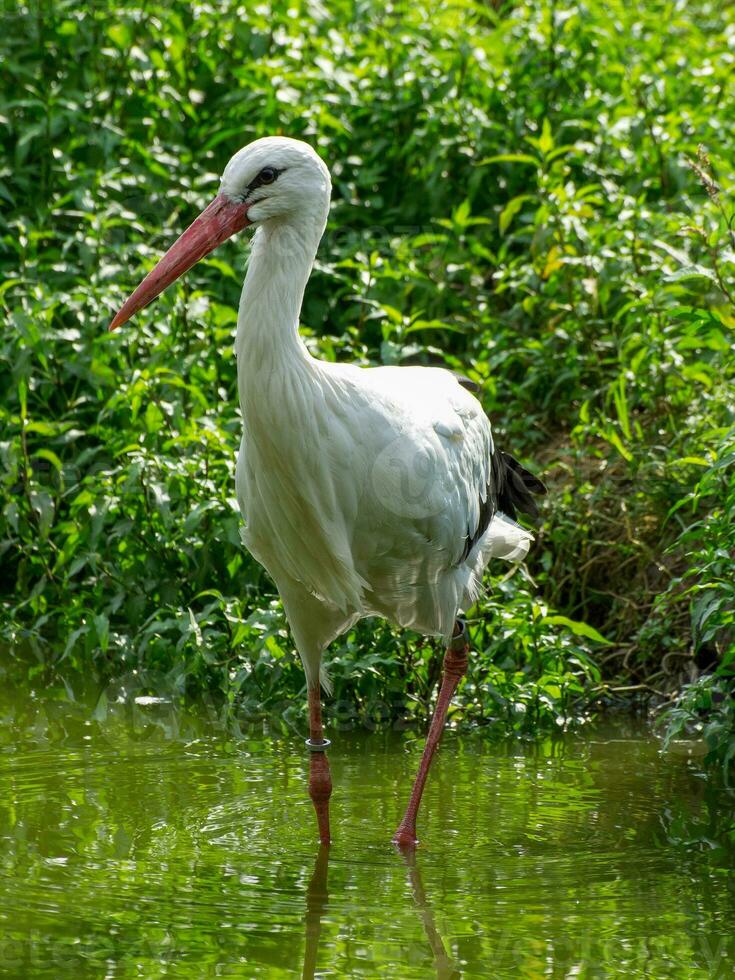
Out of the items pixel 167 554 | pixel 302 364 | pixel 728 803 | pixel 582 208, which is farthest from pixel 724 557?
pixel 582 208

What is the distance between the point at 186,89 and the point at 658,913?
19.1ft

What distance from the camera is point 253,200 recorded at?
3.94 m

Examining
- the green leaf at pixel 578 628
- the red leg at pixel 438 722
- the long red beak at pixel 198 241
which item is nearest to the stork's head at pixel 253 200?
the long red beak at pixel 198 241

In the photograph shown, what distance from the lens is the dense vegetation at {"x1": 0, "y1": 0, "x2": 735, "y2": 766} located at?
566 centimetres

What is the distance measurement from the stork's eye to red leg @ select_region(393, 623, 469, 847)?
1.77m

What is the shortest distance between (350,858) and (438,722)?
2.18 feet

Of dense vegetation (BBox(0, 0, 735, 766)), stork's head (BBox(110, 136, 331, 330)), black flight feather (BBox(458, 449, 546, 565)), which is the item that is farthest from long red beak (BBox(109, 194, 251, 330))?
dense vegetation (BBox(0, 0, 735, 766))

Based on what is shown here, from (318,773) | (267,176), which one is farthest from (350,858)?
(267,176)

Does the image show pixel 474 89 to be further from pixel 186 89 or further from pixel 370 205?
pixel 186 89

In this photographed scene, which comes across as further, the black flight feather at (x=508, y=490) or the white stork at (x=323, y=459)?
the black flight feather at (x=508, y=490)

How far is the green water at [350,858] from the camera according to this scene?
360cm

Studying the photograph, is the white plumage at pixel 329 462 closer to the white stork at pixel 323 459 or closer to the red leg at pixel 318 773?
the white stork at pixel 323 459

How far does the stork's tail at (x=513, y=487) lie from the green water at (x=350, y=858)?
868mm

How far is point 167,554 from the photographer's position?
236 inches
